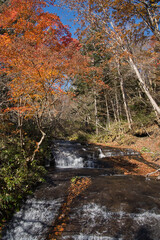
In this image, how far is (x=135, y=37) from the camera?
24.7 feet

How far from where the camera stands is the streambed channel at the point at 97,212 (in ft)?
11.1

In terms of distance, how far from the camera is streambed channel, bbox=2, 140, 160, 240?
339cm

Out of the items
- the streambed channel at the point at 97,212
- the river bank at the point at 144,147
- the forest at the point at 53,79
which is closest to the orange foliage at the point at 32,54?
the forest at the point at 53,79

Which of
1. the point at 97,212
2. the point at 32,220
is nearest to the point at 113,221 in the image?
the point at 97,212

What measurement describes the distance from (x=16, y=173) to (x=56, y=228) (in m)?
2.49

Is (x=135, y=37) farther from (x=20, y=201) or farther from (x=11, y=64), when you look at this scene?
(x=20, y=201)

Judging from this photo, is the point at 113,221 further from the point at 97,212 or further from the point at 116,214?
the point at 97,212

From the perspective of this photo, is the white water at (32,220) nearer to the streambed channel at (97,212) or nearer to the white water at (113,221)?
the streambed channel at (97,212)

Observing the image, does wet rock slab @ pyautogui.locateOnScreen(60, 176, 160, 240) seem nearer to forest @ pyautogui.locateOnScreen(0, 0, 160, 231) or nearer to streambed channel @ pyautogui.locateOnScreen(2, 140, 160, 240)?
streambed channel @ pyautogui.locateOnScreen(2, 140, 160, 240)

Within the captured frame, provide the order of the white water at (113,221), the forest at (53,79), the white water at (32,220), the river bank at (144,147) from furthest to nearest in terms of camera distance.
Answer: the river bank at (144,147) < the forest at (53,79) < the white water at (32,220) < the white water at (113,221)

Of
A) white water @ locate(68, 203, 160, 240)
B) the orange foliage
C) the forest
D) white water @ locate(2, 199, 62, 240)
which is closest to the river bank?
the forest

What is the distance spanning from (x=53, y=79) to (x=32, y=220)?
6811 millimetres

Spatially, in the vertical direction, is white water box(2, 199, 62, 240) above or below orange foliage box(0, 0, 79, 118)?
below

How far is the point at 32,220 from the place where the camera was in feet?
13.6
